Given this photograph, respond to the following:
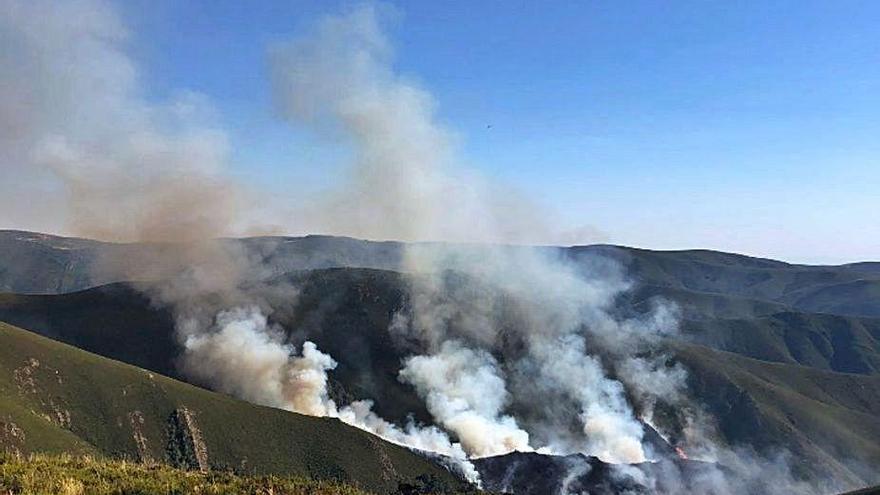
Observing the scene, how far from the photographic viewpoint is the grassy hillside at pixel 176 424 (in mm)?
101000

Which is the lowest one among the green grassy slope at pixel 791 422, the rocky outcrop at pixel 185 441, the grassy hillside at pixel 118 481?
Result: the green grassy slope at pixel 791 422

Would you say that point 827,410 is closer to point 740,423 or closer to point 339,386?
point 740,423

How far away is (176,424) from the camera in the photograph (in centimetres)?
10669

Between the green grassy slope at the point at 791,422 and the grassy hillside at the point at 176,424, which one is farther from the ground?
the grassy hillside at the point at 176,424

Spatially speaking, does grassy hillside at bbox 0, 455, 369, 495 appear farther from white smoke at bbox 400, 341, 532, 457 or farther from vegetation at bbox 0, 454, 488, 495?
white smoke at bbox 400, 341, 532, 457

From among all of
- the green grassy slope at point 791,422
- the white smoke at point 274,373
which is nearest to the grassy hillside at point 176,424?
the white smoke at point 274,373

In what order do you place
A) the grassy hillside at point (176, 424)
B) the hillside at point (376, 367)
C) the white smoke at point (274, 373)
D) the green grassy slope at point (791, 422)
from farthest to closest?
the green grassy slope at point (791, 422) < the hillside at point (376, 367) < the white smoke at point (274, 373) < the grassy hillside at point (176, 424)

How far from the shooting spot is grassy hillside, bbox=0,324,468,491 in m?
101

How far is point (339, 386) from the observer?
6270 inches

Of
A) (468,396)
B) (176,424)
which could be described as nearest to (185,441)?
(176,424)

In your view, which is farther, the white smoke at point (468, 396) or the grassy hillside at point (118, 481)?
the white smoke at point (468, 396)

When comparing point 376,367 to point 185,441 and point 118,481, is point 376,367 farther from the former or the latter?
point 118,481

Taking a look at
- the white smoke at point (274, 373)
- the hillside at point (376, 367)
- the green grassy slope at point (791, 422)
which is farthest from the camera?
the green grassy slope at point (791, 422)

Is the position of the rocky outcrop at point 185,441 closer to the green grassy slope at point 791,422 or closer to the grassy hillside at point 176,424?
the grassy hillside at point 176,424
